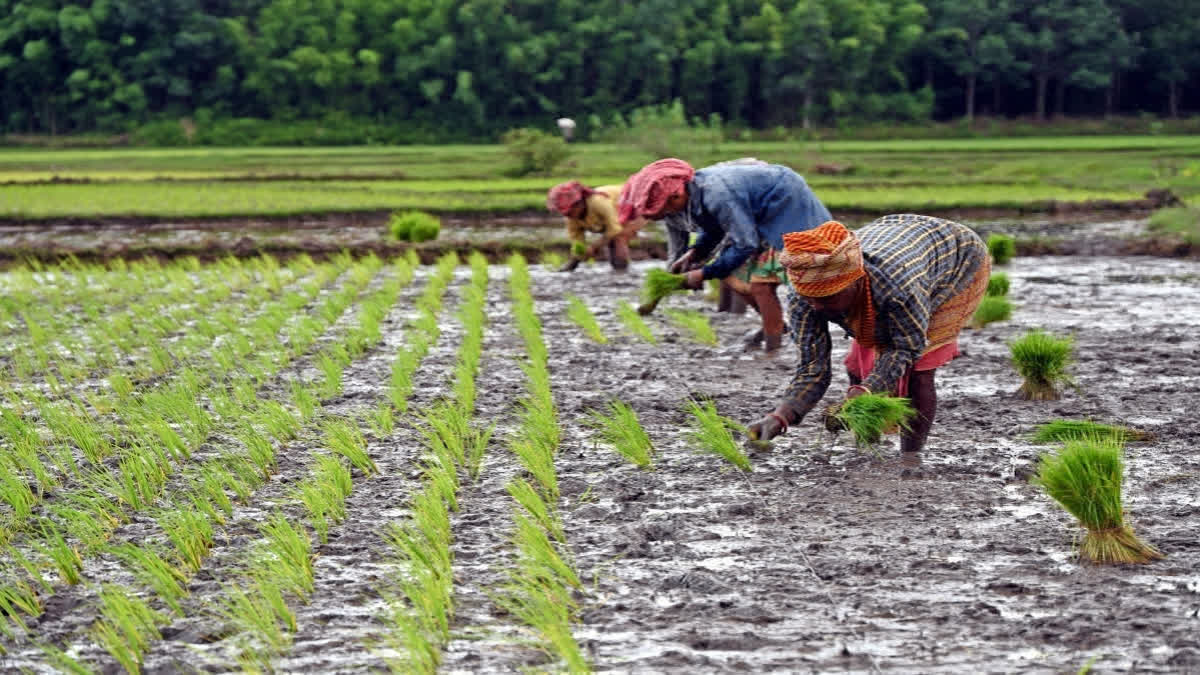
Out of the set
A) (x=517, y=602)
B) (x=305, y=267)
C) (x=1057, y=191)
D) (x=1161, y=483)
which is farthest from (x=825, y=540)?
(x=1057, y=191)

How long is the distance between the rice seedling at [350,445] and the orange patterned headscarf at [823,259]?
1.44m

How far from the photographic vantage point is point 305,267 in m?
10.8

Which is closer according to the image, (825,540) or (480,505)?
(825,540)

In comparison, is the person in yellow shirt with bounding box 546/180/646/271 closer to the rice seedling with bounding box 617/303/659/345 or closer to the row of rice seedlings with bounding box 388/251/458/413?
the row of rice seedlings with bounding box 388/251/458/413

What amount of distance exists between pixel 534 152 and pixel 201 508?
1739cm

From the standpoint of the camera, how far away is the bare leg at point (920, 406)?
4.16 m

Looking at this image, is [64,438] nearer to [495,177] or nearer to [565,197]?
[565,197]

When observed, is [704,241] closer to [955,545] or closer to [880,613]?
[955,545]

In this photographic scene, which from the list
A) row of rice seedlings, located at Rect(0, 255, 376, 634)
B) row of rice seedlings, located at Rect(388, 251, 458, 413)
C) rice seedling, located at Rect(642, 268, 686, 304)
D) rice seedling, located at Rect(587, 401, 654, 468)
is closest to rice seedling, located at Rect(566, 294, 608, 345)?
row of rice seedlings, located at Rect(388, 251, 458, 413)

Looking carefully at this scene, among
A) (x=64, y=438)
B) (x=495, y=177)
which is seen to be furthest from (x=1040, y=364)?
(x=495, y=177)

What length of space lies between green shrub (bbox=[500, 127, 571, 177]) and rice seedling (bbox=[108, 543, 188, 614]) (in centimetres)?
1764

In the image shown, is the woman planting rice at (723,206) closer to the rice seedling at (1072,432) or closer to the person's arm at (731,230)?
the person's arm at (731,230)

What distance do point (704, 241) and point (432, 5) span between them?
32738 millimetres

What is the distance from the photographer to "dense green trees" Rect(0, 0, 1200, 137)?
34531mm
